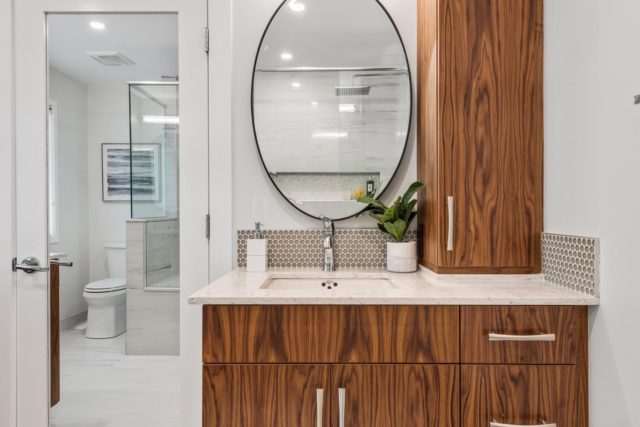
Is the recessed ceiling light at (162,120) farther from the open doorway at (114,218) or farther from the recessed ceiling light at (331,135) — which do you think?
the recessed ceiling light at (331,135)

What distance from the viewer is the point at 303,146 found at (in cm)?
170

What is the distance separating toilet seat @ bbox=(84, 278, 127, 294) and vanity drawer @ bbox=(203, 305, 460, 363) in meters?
0.67

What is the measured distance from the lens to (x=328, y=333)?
3.69 ft

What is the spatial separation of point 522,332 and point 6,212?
6.75 feet

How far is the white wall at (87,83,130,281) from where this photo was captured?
5.15 ft

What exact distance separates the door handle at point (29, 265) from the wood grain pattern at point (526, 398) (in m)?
1.77

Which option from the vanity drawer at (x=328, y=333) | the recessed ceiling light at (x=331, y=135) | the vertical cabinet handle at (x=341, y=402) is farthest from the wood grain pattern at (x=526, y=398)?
the recessed ceiling light at (x=331, y=135)

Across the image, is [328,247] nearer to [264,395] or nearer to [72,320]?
[264,395]

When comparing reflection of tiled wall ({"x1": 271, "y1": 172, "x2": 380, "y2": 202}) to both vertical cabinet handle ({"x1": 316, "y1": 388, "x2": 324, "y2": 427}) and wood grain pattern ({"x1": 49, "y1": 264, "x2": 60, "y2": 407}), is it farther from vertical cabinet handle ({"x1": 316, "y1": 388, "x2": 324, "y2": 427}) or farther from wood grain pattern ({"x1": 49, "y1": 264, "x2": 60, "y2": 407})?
wood grain pattern ({"x1": 49, "y1": 264, "x2": 60, "y2": 407})

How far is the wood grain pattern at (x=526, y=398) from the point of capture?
1102 millimetres

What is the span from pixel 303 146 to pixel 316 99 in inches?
8.6

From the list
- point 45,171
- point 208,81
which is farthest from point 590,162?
point 45,171

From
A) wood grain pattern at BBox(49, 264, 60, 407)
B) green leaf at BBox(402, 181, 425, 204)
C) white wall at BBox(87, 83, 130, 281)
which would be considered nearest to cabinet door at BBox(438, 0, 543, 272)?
green leaf at BBox(402, 181, 425, 204)

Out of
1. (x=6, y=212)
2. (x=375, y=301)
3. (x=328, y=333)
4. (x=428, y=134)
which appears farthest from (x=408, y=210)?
(x=6, y=212)
